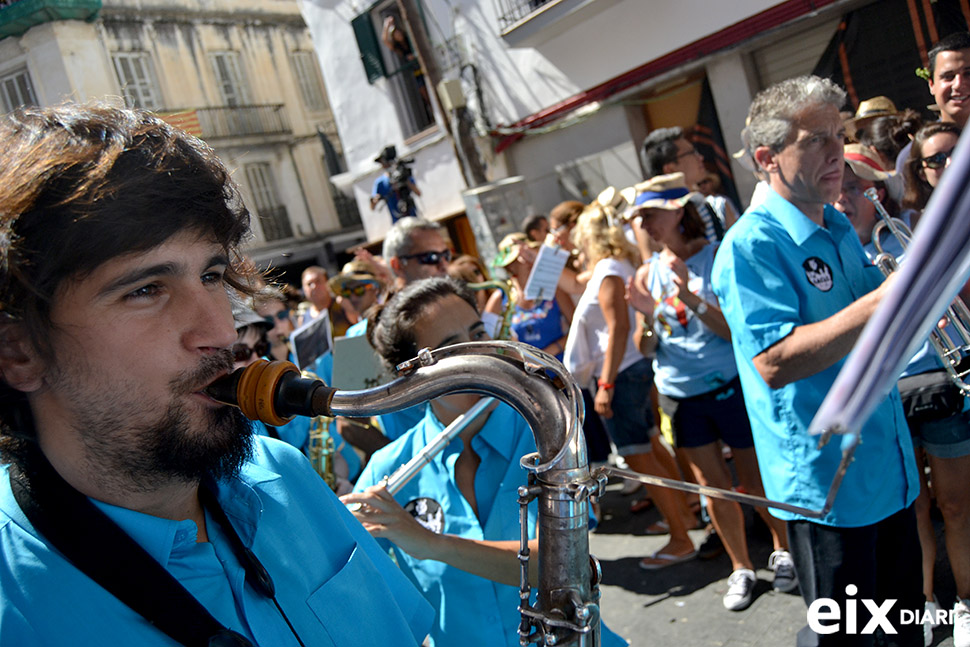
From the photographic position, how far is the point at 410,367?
57.1 inches

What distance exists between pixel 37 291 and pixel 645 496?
5090mm

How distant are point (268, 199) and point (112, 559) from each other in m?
23.5

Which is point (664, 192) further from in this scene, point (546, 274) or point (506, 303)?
point (506, 303)

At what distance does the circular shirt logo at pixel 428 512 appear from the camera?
224cm

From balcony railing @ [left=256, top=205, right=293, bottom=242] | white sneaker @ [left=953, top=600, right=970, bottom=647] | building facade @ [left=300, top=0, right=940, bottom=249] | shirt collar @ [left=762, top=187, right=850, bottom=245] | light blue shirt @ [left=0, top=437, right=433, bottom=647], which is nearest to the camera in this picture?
light blue shirt @ [left=0, top=437, right=433, bottom=647]

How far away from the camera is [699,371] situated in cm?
405

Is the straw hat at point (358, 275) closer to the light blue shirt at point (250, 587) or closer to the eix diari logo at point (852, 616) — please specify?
the eix diari logo at point (852, 616)

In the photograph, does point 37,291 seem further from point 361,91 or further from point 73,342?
point 361,91

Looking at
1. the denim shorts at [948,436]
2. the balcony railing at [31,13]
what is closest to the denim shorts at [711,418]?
the denim shorts at [948,436]

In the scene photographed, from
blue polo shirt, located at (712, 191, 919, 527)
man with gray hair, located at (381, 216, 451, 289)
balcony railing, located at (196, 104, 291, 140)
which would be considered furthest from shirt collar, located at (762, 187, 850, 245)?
balcony railing, located at (196, 104, 291, 140)

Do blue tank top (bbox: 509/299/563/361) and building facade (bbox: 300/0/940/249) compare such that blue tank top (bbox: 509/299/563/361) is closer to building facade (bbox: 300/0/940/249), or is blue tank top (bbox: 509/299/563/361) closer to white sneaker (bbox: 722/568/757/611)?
white sneaker (bbox: 722/568/757/611)

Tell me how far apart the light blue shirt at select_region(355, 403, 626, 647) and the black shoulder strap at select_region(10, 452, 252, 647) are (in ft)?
3.32

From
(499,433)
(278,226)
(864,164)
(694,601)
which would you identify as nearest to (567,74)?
(864,164)

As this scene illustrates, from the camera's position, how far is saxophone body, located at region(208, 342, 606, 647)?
4.56 ft
